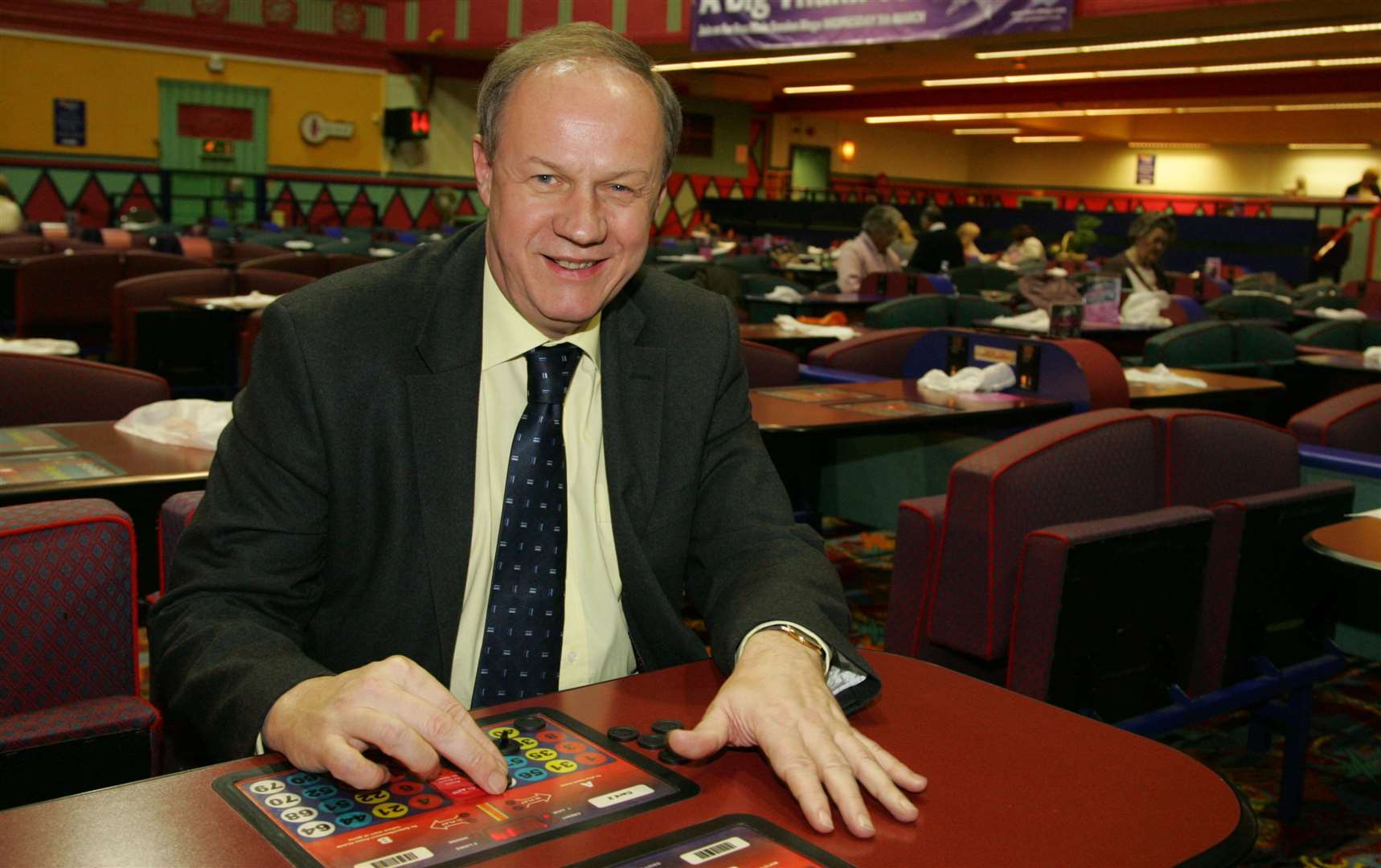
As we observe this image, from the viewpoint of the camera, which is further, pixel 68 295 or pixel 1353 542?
pixel 68 295

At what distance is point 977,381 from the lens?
3.65m

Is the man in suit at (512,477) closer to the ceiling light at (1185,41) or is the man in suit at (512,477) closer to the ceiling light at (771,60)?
the ceiling light at (1185,41)

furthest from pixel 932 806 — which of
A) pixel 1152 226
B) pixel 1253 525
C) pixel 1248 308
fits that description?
pixel 1248 308

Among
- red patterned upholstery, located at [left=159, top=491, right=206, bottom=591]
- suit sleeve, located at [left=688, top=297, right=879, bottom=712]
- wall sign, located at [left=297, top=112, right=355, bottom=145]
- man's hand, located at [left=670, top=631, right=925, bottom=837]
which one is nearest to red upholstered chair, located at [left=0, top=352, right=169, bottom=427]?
red patterned upholstery, located at [left=159, top=491, right=206, bottom=591]

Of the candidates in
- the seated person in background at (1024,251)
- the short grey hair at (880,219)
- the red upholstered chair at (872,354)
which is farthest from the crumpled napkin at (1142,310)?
the seated person in background at (1024,251)

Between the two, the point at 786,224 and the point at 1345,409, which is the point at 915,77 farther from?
the point at 1345,409

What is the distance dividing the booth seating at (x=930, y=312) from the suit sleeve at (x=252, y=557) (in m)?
4.72

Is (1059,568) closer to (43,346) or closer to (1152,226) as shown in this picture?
(43,346)

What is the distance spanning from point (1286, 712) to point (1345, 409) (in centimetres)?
99

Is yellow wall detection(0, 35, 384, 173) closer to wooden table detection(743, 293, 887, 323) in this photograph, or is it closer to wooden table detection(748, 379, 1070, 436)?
wooden table detection(743, 293, 887, 323)

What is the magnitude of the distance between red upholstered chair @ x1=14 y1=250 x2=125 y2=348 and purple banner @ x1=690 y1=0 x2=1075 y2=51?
6.31m

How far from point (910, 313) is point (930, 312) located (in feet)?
A: 0.51

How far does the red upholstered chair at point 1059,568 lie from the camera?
6.93ft

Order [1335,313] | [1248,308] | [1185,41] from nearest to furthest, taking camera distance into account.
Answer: [1248,308]
[1335,313]
[1185,41]
